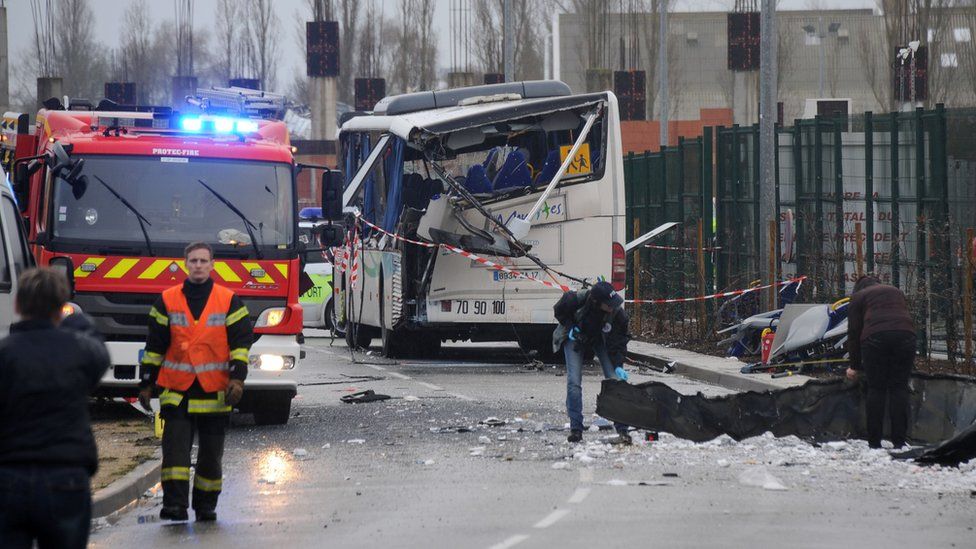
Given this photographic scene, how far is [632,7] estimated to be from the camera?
247 feet

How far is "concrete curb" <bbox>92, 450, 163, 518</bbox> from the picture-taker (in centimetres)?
1003

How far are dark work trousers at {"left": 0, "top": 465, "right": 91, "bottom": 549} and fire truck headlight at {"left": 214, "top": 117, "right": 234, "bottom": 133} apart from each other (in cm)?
952

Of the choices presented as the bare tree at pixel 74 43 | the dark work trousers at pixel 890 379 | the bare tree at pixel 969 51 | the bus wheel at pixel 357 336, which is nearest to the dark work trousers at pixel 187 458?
the dark work trousers at pixel 890 379

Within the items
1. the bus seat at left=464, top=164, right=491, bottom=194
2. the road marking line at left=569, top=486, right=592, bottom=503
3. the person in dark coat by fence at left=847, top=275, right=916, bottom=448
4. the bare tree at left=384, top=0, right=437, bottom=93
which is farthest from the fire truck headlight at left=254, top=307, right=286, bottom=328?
the bare tree at left=384, top=0, right=437, bottom=93

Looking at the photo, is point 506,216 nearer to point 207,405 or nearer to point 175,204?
point 175,204

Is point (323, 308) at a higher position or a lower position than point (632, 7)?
lower

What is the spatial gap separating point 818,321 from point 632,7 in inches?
2274

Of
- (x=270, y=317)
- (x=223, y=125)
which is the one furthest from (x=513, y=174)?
(x=270, y=317)

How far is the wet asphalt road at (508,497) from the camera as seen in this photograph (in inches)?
358

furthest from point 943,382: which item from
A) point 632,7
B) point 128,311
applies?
point 632,7

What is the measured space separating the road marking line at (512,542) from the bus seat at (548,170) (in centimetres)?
1232

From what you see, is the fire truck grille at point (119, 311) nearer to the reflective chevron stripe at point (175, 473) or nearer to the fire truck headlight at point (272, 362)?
the fire truck headlight at point (272, 362)

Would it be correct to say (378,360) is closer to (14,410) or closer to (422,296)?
(422,296)

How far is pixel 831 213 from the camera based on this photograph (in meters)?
22.0
